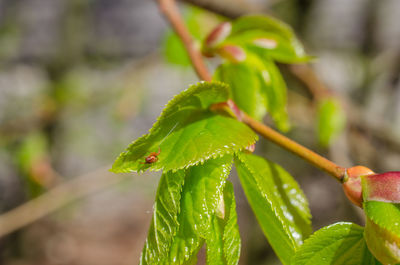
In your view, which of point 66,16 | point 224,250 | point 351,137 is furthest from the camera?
point 66,16

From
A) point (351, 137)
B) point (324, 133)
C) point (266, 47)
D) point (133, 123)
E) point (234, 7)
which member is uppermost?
point (133, 123)

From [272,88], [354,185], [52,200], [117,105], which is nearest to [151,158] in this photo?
[354,185]

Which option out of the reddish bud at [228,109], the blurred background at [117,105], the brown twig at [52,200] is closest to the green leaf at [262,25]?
the reddish bud at [228,109]

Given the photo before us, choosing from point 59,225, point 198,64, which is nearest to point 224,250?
point 198,64

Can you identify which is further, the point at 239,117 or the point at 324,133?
the point at 324,133

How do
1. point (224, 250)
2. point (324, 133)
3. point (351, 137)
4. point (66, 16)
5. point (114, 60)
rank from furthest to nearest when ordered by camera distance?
point (114, 60) < point (66, 16) < point (351, 137) < point (324, 133) < point (224, 250)

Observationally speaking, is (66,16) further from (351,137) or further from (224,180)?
(224,180)

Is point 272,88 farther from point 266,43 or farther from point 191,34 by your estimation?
point 191,34
